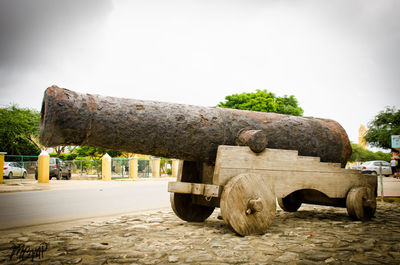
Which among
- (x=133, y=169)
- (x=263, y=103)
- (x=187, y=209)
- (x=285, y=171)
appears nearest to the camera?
(x=285, y=171)

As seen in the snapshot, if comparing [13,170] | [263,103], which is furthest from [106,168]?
[263,103]

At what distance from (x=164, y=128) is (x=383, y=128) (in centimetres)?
3619

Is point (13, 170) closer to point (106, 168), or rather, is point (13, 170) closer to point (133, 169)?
point (106, 168)

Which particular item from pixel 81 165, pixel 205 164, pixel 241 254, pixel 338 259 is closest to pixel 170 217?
pixel 205 164

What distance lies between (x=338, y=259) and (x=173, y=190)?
1981mm

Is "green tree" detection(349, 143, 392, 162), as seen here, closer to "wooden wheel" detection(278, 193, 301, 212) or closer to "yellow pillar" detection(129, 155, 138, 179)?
"yellow pillar" detection(129, 155, 138, 179)

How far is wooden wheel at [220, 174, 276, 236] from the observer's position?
3609mm

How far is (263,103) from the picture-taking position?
1278 inches

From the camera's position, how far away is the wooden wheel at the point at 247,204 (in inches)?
142

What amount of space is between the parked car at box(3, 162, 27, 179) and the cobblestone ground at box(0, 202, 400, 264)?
17425 mm

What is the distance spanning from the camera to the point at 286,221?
4.90m

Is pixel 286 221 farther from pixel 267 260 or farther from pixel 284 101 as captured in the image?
pixel 284 101

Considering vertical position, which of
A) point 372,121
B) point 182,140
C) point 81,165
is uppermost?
point 372,121

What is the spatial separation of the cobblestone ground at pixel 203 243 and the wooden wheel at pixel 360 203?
12cm
